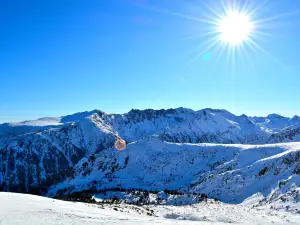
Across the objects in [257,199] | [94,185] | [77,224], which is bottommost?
[94,185]

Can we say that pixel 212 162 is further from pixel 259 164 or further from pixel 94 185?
pixel 94 185

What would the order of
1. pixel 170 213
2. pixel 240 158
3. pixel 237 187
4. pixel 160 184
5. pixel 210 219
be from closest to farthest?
pixel 210 219 < pixel 170 213 < pixel 237 187 < pixel 240 158 < pixel 160 184

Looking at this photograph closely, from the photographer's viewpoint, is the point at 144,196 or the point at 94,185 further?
the point at 94,185

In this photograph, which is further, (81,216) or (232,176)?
(232,176)

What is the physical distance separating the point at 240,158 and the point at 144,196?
227 ft

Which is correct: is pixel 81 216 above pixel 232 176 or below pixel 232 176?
above

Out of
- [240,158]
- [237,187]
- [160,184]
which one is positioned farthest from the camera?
[160,184]

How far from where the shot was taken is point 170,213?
50.4m

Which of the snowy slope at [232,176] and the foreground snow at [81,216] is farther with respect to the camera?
the snowy slope at [232,176]

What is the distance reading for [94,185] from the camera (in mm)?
190000

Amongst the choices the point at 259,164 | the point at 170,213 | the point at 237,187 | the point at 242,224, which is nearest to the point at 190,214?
the point at 170,213

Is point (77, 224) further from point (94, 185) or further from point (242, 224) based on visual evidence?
point (94, 185)

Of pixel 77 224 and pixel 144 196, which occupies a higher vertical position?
pixel 77 224

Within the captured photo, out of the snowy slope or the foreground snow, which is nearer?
the foreground snow
